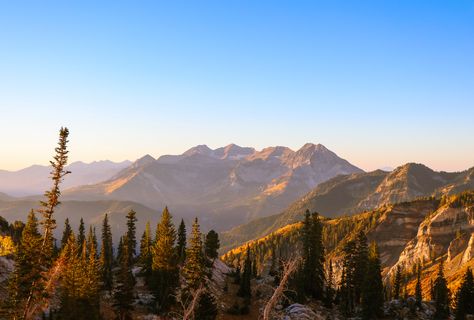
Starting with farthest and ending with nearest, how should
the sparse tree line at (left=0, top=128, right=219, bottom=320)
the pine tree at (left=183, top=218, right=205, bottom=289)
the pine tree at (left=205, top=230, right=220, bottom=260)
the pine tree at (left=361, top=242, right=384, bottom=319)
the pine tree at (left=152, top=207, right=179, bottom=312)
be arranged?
the pine tree at (left=205, top=230, right=220, bottom=260), the pine tree at (left=361, top=242, right=384, bottom=319), the pine tree at (left=152, top=207, right=179, bottom=312), the pine tree at (left=183, top=218, right=205, bottom=289), the sparse tree line at (left=0, top=128, right=219, bottom=320)

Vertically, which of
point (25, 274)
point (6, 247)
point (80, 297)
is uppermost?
point (25, 274)

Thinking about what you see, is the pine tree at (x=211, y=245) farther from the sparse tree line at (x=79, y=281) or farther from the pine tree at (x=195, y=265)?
the pine tree at (x=195, y=265)

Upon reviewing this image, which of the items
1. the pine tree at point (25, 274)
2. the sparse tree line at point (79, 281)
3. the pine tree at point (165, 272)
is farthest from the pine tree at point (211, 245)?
the pine tree at point (25, 274)

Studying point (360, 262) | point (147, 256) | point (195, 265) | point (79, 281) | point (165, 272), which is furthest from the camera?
point (147, 256)

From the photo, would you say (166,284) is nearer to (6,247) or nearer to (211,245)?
(211,245)

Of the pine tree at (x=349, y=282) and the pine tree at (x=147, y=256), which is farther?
the pine tree at (x=147, y=256)

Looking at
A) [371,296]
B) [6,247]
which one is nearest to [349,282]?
[371,296]

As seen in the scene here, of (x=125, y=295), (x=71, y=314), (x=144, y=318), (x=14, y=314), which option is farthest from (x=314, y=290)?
(x=14, y=314)

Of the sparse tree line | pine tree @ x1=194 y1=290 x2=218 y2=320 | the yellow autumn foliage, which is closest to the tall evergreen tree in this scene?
the sparse tree line

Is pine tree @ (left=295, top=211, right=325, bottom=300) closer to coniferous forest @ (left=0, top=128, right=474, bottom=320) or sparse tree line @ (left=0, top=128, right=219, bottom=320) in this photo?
coniferous forest @ (left=0, top=128, right=474, bottom=320)

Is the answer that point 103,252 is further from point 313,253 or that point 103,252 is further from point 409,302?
point 409,302

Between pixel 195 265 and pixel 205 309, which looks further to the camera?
pixel 195 265

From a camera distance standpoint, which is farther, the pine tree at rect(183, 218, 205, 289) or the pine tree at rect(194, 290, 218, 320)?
the pine tree at rect(183, 218, 205, 289)

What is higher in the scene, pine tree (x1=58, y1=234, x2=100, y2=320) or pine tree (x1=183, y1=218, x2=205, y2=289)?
pine tree (x1=183, y1=218, x2=205, y2=289)
